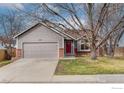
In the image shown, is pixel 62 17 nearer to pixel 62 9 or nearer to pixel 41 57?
pixel 62 9

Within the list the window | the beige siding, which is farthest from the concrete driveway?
the window

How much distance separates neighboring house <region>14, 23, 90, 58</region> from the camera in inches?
405

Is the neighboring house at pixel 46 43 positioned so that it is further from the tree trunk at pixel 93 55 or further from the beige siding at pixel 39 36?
the tree trunk at pixel 93 55

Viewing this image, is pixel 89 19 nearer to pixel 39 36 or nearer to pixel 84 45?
pixel 84 45

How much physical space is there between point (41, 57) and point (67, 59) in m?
0.83

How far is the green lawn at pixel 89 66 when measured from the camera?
33.2 feet

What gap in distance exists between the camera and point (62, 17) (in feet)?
34.2

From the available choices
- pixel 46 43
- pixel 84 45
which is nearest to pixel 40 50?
pixel 46 43

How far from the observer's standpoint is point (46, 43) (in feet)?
34.0

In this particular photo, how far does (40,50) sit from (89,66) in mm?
1658

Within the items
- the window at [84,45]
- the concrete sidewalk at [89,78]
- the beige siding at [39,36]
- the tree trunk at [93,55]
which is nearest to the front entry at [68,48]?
the beige siding at [39,36]

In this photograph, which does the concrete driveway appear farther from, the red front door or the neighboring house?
the red front door

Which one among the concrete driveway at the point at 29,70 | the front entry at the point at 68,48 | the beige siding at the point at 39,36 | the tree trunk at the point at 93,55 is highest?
the beige siding at the point at 39,36
